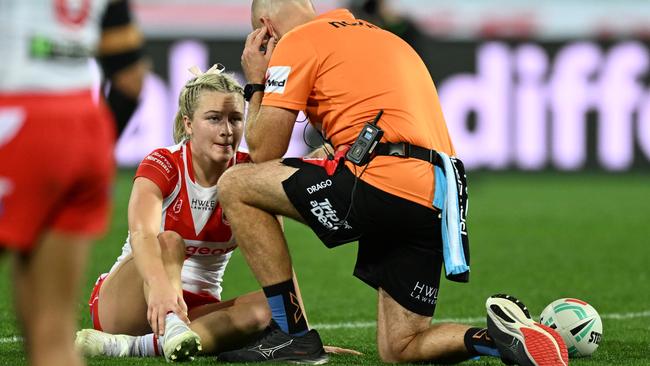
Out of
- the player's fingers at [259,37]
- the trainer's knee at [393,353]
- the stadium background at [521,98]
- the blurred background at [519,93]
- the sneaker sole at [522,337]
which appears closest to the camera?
the sneaker sole at [522,337]

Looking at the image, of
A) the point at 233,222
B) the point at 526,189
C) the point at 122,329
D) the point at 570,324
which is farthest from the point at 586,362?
the point at 526,189

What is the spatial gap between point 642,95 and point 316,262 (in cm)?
820

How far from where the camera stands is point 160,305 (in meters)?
4.62

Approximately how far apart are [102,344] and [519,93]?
11340mm

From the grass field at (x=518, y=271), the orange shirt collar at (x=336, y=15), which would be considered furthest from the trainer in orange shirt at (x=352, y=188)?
the grass field at (x=518, y=271)

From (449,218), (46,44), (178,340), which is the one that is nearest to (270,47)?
(449,218)

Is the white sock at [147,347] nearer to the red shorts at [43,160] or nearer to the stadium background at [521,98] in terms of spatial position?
the red shorts at [43,160]

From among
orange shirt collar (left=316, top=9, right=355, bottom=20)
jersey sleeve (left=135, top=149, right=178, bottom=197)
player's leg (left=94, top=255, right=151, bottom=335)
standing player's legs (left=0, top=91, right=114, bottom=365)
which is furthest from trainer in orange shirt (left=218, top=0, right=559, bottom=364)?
standing player's legs (left=0, top=91, right=114, bottom=365)

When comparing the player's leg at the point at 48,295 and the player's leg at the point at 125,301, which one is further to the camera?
the player's leg at the point at 125,301

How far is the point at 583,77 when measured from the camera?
1583 cm

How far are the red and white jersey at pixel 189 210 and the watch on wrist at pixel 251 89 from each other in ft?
1.30

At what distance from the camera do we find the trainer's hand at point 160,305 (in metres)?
4.62

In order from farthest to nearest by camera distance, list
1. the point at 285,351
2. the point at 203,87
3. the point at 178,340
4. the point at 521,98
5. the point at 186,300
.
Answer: the point at 521,98
the point at 186,300
the point at 203,87
the point at 285,351
the point at 178,340

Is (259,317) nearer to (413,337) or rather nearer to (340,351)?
(340,351)
